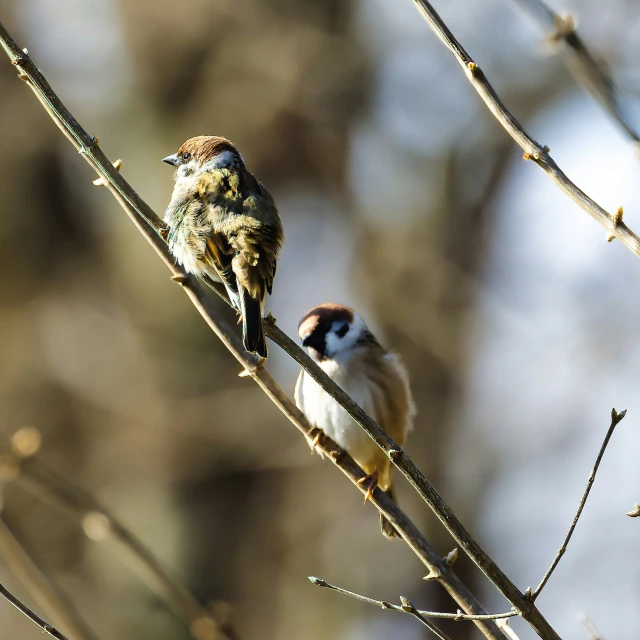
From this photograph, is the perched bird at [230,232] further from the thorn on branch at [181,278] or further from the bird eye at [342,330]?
the bird eye at [342,330]

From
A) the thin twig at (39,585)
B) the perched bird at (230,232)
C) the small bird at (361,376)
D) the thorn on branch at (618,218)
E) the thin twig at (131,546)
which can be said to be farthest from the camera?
the small bird at (361,376)

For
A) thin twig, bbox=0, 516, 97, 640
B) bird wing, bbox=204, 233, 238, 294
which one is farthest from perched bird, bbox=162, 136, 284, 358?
thin twig, bbox=0, 516, 97, 640

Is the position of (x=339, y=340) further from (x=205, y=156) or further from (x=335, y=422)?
(x=205, y=156)

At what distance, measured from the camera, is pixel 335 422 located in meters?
4.16

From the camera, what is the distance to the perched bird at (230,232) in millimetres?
2980

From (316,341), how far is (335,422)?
1.81ft

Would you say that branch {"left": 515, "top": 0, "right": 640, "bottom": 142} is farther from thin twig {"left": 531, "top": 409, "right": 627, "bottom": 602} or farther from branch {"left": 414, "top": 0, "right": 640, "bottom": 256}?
thin twig {"left": 531, "top": 409, "right": 627, "bottom": 602}

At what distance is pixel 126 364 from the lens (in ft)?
28.3

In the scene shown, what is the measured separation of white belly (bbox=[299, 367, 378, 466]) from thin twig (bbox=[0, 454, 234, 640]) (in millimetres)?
1492

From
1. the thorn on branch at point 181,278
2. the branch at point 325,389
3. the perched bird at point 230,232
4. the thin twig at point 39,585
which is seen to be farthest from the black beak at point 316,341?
the thin twig at point 39,585

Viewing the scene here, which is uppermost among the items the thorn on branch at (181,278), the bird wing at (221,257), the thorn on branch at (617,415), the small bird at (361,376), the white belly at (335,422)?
the small bird at (361,376)

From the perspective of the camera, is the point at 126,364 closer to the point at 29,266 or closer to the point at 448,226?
the point at 29,266

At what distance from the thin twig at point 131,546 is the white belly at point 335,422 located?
1.49m

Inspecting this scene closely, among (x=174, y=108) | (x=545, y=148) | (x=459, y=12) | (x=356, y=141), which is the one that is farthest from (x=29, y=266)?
(x=545, y=148)
